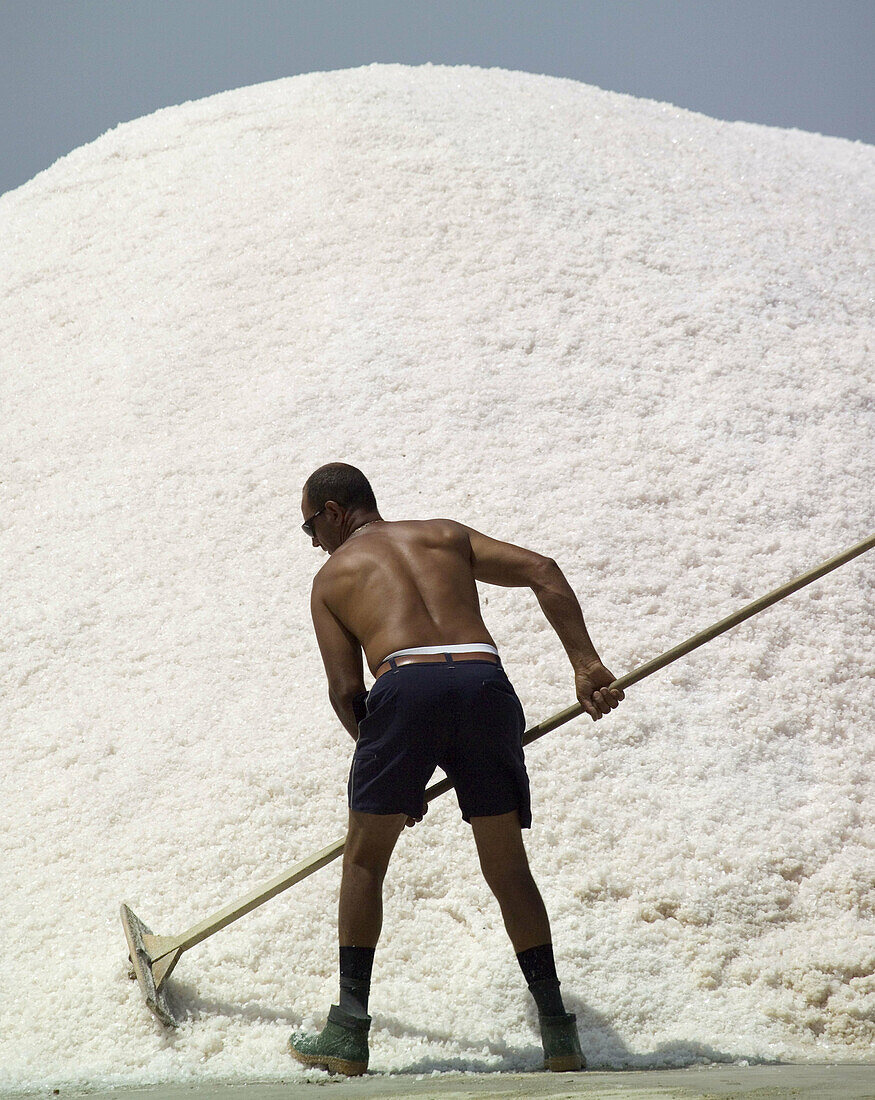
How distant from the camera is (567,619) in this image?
2031 mm

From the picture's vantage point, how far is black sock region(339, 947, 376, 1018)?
6.01ft

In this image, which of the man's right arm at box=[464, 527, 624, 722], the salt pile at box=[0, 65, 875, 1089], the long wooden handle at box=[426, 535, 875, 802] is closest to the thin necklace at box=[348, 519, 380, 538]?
the man's right arm at box=[464, 527, 624, 722]

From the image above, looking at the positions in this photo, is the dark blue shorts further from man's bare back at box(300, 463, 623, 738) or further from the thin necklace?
the thin necklace

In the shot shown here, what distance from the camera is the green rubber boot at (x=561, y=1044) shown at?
1.80m

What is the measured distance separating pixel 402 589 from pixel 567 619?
1.16 ft

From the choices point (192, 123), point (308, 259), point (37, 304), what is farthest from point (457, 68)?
point (37, 304)

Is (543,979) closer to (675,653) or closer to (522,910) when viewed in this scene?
(522,910)

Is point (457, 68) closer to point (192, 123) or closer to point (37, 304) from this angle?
point (192, 123)

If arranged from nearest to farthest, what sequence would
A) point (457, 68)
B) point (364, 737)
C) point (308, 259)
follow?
point (364, 737)
point (308, 259)
point (457, 68)

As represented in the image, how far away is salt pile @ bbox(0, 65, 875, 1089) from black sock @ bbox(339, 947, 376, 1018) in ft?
0.49

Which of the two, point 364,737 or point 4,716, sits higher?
point 4,716

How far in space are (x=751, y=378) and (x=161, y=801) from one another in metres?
2.80

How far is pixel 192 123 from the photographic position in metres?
5.92

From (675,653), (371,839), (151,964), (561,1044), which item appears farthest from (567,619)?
(151,964)
